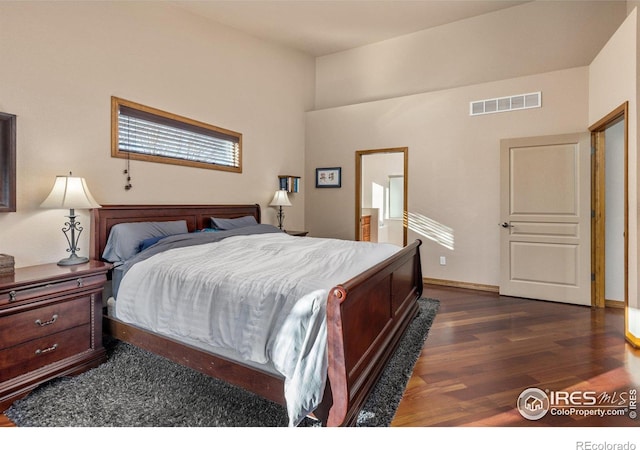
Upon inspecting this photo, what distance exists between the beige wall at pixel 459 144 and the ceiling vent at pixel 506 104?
0.06 m

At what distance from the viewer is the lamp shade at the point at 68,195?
97.7 inches

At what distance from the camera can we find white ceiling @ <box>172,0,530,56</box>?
4.10 m

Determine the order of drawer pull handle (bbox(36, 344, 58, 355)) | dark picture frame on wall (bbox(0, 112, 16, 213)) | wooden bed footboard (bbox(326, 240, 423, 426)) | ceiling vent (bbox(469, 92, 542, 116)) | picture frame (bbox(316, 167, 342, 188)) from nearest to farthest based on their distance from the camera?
wooden bed footboard (bbox(326, 240, 423, 426)) → drawer pull handle (bbox(36, 344, 58, 355)) → dark picture frame on wall (bbox(0, 112, 16, 213)) → ceiling vent (bbox(469, 92, 542, 116)) → picture frame (bbox(316, 167, 342, 188))

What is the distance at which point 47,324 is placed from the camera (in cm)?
211

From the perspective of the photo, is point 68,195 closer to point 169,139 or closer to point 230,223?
point 169,139

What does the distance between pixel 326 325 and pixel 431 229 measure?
3730 mm

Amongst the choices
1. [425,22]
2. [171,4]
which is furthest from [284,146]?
[425,22]

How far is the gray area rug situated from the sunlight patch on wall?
2.69 metres

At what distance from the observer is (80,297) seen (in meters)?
2.31

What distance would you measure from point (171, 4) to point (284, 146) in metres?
2.34

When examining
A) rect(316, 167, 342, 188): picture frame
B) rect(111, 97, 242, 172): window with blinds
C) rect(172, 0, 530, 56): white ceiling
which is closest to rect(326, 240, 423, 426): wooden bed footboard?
rect(111, 97, 242, 172): window with blinds

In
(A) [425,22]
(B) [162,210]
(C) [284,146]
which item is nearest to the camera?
(B) [162,210]

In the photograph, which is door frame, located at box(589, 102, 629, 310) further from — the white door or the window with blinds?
the window with blinds

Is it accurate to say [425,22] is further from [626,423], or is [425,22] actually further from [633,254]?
[626,423]
